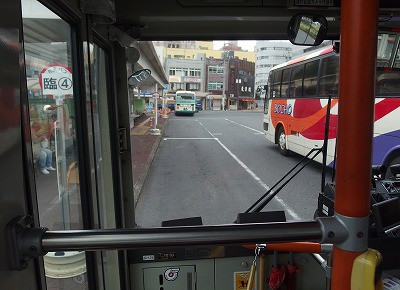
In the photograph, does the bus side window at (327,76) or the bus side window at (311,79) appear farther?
the bus side window at (311,79)

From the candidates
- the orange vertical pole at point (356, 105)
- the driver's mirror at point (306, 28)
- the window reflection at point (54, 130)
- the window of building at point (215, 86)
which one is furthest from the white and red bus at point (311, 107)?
the window of building at point (215, 86)

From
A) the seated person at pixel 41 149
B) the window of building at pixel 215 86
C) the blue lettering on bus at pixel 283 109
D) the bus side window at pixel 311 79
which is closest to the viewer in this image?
the seated person at pixel 41 149

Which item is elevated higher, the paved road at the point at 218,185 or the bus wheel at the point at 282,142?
the bus wheel at the point at 282,142

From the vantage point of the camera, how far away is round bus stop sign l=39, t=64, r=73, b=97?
152 cm

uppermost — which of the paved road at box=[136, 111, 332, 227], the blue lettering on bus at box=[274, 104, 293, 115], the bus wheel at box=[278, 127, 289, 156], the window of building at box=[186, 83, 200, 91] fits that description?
the window of building at box=[186, 83, 200, 91]

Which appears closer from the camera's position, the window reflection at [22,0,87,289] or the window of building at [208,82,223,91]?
the window reflection at [22,0,87,289]

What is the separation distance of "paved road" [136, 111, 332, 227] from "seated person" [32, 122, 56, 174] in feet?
11.2

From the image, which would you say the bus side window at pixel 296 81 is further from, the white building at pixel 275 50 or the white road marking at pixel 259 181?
the white road marking at pixel 259 181

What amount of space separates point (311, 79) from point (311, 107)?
2.40 ft

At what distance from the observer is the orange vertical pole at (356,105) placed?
2.45ft

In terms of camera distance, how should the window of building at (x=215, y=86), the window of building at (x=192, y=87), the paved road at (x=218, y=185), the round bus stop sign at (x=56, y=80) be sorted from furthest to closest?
1. the window of building at (x=215, y=86)
2. the window of building at (x=192, y=87)
3. the paved road at (x=218, y=185)
4. the round bus stop sign at (x=56, y=80)

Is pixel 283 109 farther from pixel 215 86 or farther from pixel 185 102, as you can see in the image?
pixel 215 86

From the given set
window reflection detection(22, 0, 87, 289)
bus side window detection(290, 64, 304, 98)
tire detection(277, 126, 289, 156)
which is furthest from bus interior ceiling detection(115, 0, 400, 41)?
tire detection(277, 126, 289, 156)

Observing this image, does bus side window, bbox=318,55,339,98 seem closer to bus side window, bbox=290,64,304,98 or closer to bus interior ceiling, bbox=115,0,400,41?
bus side window, bbox=290,64,304,98
